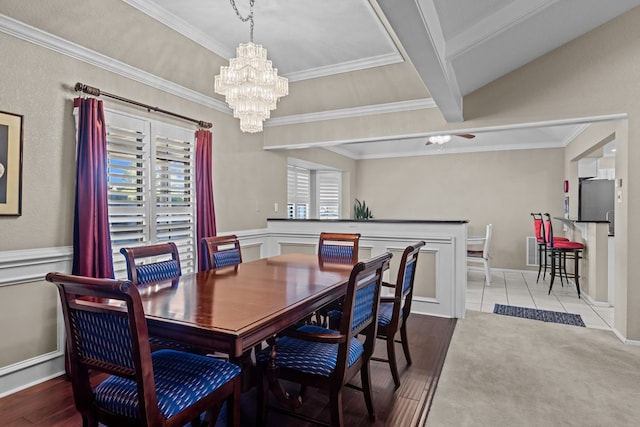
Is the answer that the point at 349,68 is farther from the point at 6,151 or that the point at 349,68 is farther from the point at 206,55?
the point at 6,151

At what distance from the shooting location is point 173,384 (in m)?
1.46

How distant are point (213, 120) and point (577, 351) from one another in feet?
13.7

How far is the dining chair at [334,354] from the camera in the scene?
170cm

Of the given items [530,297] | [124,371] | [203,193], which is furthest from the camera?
[530,297]

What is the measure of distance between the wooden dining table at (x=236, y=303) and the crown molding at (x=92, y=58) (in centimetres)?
189

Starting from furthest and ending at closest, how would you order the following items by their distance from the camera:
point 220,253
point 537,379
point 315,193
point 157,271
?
1. point 315,193
2. point 220,253
3. point 537,379
4. point 157,271

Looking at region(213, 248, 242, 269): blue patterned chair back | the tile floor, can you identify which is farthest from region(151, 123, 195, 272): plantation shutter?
the tile floor

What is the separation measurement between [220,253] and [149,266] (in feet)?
2.18

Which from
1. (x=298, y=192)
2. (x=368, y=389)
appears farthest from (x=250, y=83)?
(x=298, y=192)

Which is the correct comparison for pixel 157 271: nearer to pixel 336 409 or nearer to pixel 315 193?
pixel 336 409

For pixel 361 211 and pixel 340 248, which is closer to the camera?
pixel 340 248

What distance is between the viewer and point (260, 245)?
4832 millimetres

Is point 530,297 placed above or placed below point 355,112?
below

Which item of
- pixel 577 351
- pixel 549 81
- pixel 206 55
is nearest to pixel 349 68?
pixel 206 55
